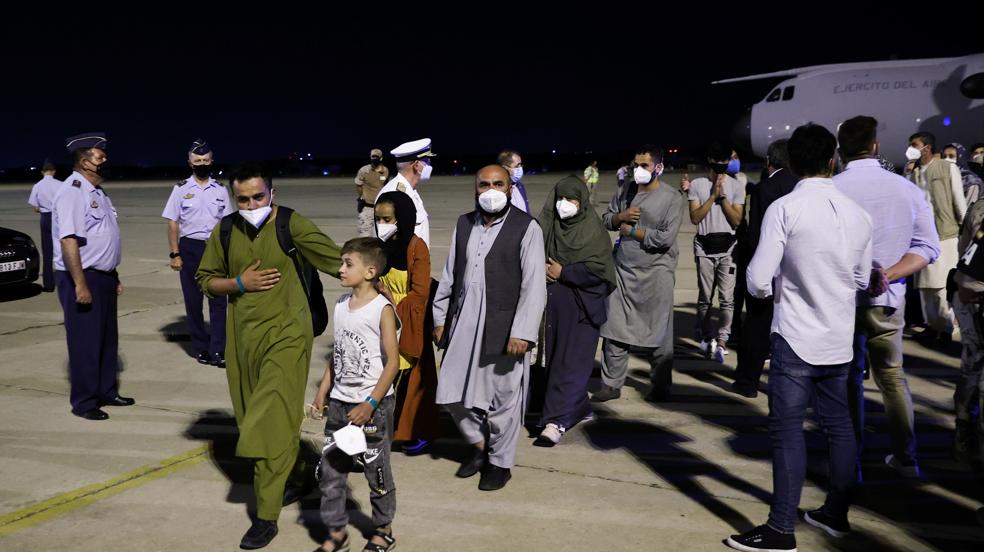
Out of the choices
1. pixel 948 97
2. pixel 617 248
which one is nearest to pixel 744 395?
pixel 617 248

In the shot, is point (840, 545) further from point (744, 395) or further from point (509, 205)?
point (744, 395)

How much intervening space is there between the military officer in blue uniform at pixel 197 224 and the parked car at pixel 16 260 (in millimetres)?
5035

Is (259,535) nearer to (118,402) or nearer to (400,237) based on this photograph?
(400,237)

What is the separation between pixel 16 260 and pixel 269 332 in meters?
9.17

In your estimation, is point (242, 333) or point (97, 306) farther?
point (97, 306)

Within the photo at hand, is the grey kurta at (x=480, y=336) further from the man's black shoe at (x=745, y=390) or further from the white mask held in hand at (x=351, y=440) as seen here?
the man's black shoe at (x=745, y=390)

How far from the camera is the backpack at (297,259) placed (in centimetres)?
446

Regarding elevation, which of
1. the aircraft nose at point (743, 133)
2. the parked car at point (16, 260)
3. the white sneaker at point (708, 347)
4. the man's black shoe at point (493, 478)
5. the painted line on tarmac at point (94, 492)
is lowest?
the painted line on tarmac at point (94, 492)

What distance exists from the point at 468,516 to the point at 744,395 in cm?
322

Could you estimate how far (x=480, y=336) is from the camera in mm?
5148

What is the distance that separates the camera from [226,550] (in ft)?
13.8

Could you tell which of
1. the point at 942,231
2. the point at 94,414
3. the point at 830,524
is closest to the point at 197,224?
the point at 94,414

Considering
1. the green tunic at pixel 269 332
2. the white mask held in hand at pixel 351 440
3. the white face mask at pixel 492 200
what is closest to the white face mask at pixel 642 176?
the white face mask at pixel 492 200

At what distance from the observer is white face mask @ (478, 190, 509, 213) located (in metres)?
5.05
